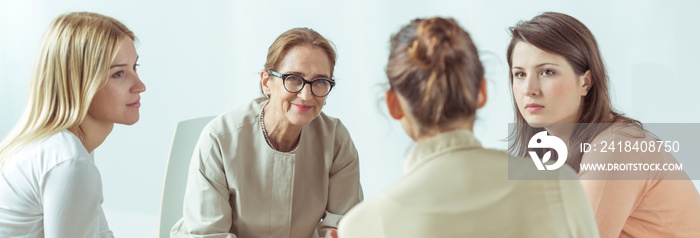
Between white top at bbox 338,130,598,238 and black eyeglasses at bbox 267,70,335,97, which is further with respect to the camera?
black eyeglasses at bbox 267,70,335,97

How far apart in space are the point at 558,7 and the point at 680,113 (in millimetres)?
694

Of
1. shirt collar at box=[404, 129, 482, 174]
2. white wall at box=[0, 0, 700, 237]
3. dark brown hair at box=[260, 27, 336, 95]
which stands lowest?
white wall at box=[0, 0, 700, 237]

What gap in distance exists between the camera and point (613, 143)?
78.0 inches

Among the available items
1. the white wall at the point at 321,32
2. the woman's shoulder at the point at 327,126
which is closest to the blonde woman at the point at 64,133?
the woman's shoulder at the point at 327,126

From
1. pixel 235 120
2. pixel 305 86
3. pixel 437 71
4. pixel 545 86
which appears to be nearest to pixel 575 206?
pixel 437 71

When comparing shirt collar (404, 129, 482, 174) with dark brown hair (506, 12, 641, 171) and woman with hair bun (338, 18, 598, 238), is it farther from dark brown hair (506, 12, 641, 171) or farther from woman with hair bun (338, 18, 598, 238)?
dark brown hair (506, 12, 641, 171)

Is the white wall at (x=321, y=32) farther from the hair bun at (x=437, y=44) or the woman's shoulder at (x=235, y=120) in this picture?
the hair bun at (x=437, y=44)

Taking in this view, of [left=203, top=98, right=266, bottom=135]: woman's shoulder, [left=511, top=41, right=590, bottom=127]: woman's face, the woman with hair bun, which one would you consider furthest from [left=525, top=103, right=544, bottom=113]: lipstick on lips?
the woman with hair bun

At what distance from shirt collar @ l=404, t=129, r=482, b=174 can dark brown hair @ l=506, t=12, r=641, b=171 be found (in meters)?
0.85

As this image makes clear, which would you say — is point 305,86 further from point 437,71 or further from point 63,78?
point 437,71

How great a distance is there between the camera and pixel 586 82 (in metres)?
2.16

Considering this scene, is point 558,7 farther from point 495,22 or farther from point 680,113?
point 680,113

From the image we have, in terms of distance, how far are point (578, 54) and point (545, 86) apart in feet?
0.35

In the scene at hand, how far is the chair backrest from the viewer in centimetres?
271
